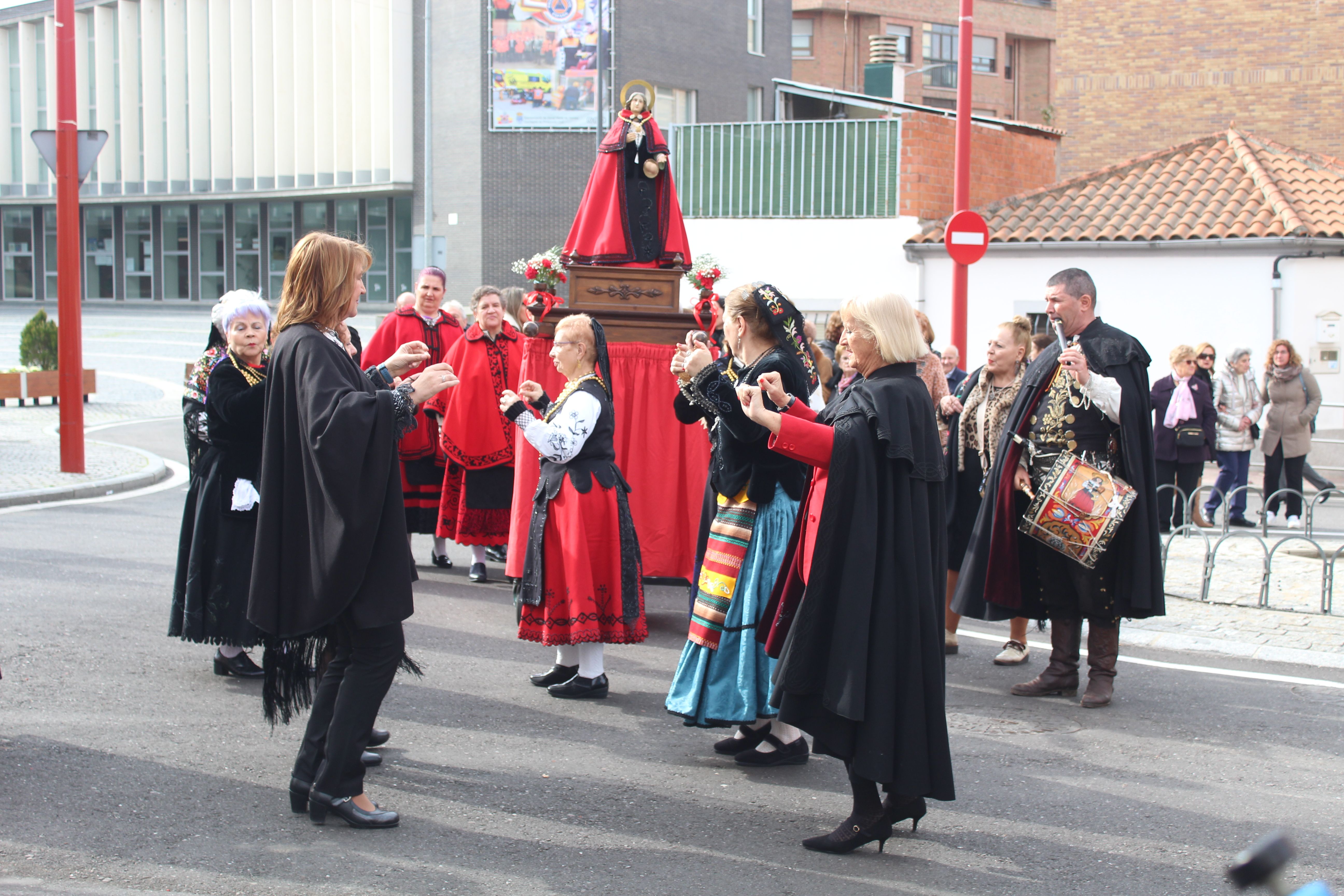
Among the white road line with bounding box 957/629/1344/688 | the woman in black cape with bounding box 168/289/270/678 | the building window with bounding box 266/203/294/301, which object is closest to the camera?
the woman in black cape with bounding box 168/289/270/678

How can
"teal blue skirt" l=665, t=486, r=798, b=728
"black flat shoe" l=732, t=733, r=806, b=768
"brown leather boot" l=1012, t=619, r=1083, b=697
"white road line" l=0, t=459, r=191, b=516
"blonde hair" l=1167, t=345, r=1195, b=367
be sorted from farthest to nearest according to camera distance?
"blonde hair" l=1167, t=345, r=1195, b=367, "white road line" l=0, t=459, r=191, b=516, "brown leather boot" l=1012, t=619, r=1083, b=697, "black flat shoe" l=732, t=733, r=806, b=768, "teal blue skirt" l=665, t=486, r=798, b=728

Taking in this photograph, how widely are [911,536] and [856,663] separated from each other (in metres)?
0.46

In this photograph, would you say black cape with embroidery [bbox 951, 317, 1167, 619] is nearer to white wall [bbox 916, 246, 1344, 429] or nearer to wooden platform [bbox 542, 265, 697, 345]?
wooden platform [bbox 542, 265, 697, 345]

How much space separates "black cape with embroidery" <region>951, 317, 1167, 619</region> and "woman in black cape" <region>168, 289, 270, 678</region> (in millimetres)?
3495

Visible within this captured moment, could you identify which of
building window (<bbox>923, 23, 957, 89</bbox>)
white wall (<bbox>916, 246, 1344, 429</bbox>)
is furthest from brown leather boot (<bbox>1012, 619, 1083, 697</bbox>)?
building window (<bbox>923, 23, 957, 89</bbox>)

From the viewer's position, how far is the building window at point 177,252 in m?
39.0

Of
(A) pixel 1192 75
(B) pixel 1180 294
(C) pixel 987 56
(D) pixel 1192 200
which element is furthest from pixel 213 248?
(C) pixel 987 56

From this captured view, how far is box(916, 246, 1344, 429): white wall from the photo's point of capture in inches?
675

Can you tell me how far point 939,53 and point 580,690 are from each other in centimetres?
4901

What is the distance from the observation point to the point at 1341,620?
8.09 metres

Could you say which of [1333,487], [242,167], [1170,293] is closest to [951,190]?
[1170,293]

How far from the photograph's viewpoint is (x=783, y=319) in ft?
17.0

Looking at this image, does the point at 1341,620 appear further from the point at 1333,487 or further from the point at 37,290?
the point at 37,290

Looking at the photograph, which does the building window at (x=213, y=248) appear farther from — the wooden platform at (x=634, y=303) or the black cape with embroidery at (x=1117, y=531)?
the black cape with embroidery at (x=1117, y=531)
